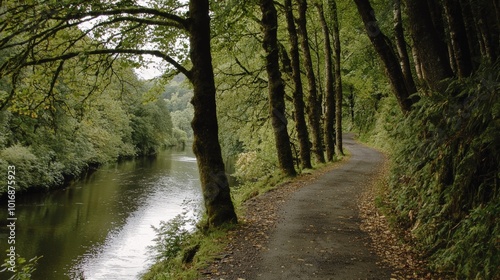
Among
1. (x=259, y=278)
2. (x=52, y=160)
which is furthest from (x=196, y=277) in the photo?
(x=52, y=160)

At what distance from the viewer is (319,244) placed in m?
6.64

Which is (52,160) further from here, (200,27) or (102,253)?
(200,27)

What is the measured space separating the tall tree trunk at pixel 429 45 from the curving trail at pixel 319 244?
10.9ft

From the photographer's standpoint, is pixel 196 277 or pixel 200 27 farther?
pixel 200 27

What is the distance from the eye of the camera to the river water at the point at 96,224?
12.6m

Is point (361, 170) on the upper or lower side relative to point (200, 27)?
lower

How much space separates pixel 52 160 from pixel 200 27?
2302cm

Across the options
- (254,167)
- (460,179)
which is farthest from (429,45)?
(254,167)

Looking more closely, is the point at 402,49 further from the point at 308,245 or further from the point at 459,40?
the point at 308,245

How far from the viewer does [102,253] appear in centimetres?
1380

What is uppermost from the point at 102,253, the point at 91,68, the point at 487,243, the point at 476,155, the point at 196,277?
the point at 91,68

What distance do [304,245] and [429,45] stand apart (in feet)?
14.6

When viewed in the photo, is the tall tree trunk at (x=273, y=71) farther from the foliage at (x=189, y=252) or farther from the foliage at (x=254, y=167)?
the foliage at (x=189, y=252)

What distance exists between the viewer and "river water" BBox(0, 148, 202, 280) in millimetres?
12617
